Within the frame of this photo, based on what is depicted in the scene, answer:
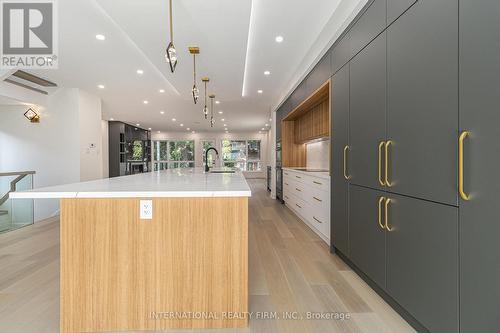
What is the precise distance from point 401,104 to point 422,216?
0.77 metres

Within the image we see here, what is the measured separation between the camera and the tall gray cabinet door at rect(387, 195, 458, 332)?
54.8 inches

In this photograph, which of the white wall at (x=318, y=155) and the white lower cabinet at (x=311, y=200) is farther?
the white wall at (x=318, y=155)

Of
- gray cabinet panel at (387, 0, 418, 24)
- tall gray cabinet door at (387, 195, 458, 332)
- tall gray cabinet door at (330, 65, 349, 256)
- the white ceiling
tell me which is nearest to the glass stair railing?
the white ceiling

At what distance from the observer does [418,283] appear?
164cm

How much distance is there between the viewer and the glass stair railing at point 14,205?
4.43 metres

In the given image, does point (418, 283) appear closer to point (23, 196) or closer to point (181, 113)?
point (23, 196)

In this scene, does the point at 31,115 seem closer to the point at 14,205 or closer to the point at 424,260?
the point at 14,205

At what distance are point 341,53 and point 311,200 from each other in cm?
217

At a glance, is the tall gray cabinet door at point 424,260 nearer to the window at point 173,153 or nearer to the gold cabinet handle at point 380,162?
the gold cabinet handle at point 380,162

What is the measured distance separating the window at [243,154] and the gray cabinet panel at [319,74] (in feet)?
36.2

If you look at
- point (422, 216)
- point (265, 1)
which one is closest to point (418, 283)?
point (422, 216)

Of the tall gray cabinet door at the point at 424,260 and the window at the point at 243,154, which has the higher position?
the window at the point at 243,154

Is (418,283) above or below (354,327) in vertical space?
above

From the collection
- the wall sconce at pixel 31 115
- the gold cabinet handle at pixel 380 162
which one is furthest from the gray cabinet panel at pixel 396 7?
the wall sconce at pixel 31 115
